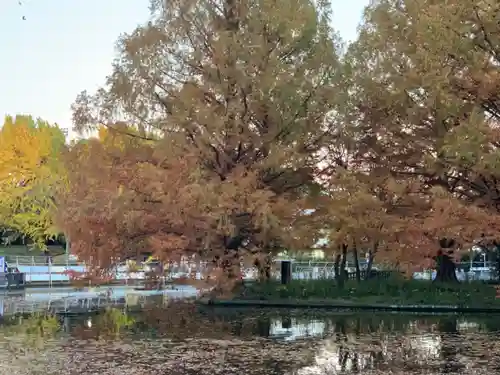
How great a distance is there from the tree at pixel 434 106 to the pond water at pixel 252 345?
4333 mm

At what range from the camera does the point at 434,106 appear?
84.0 feet

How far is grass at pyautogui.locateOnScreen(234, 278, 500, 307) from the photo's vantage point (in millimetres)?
24812

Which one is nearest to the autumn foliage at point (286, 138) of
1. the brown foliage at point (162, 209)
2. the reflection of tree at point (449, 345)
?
the brown foliage at point (162, 209)

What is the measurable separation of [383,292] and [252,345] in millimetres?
12500

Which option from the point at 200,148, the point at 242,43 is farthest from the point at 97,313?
the point at 242,43

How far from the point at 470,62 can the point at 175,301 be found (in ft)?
44.7

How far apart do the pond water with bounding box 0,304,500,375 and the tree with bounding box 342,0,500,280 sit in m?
4.33

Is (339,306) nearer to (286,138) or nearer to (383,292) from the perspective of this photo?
(383,292)

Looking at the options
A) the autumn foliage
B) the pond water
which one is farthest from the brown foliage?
the pond water

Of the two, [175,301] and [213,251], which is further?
[175,301]

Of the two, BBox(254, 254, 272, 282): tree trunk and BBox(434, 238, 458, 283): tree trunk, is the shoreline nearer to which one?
BBox(254, 254, 272, 282): tree trunk

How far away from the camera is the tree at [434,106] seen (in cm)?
2294

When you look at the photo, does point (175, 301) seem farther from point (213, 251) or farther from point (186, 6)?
point (186, 6)

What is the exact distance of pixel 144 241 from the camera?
25953 mm
